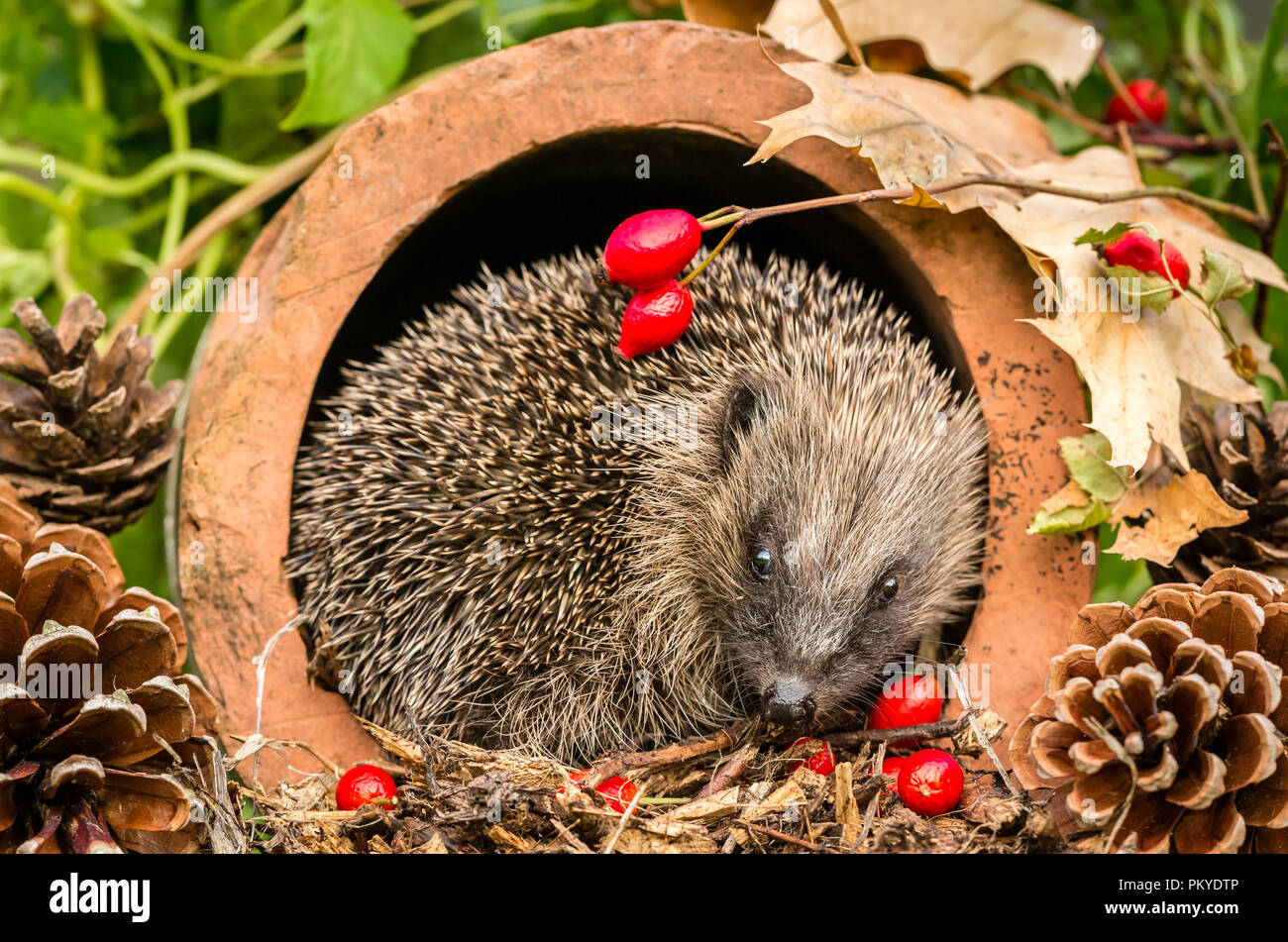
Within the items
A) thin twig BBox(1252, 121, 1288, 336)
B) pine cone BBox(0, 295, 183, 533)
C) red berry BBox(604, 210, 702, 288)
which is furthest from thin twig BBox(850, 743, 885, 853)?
pine cone BBox(0, 295, 183, 533)

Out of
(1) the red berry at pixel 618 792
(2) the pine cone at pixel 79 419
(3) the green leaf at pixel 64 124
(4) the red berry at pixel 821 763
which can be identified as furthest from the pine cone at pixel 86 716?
(3) the green leaf at pixel 64 124

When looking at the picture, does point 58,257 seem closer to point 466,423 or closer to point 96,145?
point 96,145

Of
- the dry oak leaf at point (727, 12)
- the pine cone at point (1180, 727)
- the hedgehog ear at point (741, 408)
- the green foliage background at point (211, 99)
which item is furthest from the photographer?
the green foliage background at point (211, 99)

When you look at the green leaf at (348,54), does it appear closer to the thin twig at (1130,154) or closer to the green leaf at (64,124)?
the green leaf at (64,124)

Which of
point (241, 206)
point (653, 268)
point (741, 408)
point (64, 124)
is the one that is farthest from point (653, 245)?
point (64, 124)

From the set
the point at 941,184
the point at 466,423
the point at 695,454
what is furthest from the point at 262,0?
the point at 941,184

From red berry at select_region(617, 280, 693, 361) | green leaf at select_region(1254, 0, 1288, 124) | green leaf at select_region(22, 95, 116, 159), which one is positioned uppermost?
green leaf at select_region(22, 95, 116, 159)

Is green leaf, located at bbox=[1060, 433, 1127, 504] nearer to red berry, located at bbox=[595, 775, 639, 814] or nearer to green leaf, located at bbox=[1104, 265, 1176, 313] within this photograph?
green leaf, located at bbox=[1104, 265, 1176, 313]
